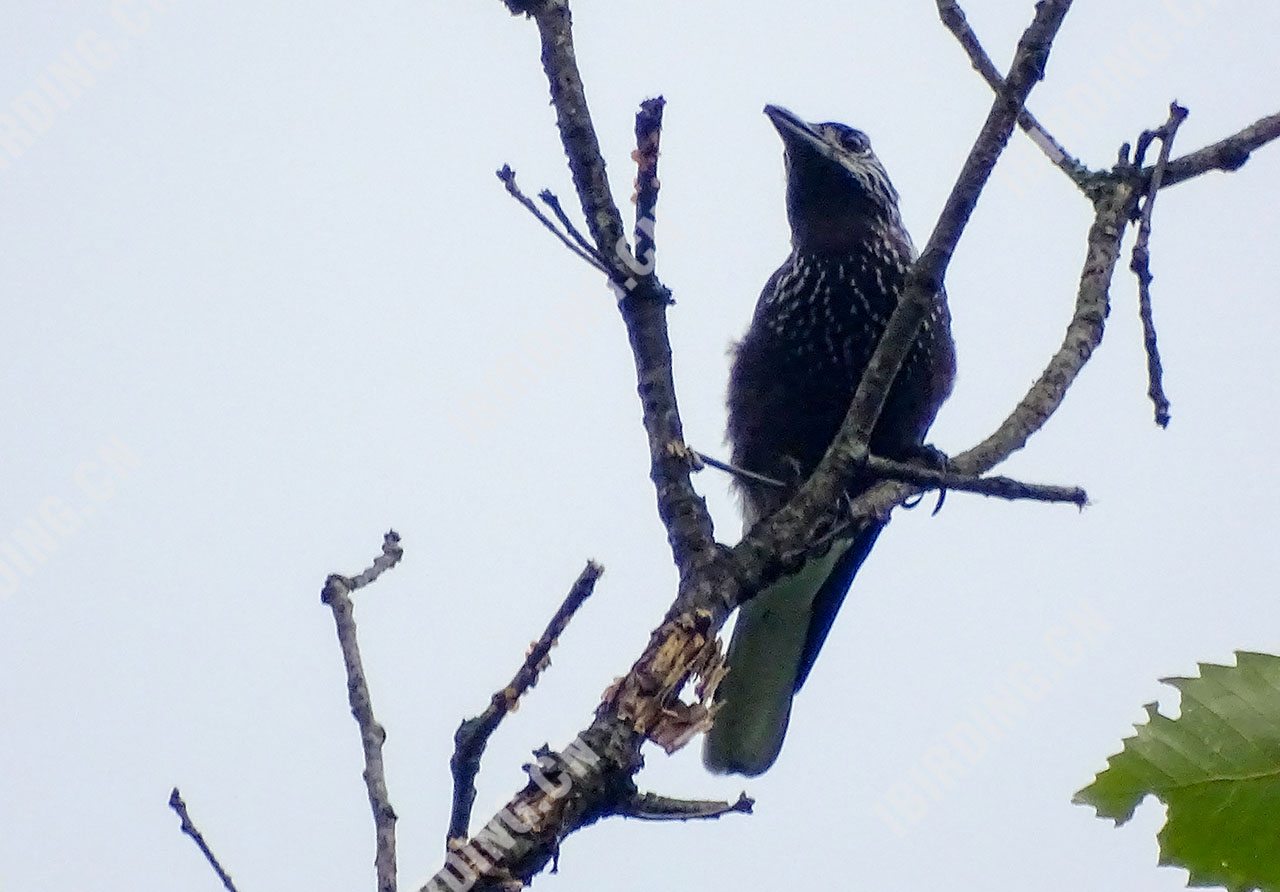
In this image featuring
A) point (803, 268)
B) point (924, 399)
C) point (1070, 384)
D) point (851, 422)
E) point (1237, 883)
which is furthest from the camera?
point (803, 268)

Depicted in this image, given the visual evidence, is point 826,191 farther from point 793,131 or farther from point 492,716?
point 492,716

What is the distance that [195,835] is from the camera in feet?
6.19

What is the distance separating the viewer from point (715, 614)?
1.99 meters

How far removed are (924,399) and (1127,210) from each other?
136cm

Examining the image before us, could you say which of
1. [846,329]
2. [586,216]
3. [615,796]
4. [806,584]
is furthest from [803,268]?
[615,796]

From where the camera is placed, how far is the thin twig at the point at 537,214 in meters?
2.27

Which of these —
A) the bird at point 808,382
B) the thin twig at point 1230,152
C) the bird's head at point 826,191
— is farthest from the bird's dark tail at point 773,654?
the thin twig at point 1230,152

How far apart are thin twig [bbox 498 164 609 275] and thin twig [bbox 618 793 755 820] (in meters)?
0.89

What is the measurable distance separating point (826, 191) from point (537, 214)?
2699 mm

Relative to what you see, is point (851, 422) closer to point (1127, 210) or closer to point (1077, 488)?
point (1077, 488)

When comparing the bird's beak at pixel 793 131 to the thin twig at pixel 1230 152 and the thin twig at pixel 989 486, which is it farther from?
the thin twig at pixel 989 486

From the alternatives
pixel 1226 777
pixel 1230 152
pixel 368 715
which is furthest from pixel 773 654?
pixel 1226 777

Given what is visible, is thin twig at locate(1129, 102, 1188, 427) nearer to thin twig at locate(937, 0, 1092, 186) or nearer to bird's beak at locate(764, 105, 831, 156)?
thin twig at locate(937, 0, 1092, 186)

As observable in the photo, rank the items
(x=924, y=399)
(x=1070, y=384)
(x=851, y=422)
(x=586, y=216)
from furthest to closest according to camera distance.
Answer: (x=924, y=399) < (x=1070, y=384) < (x=586, y=216) < (x=851, y=422)
